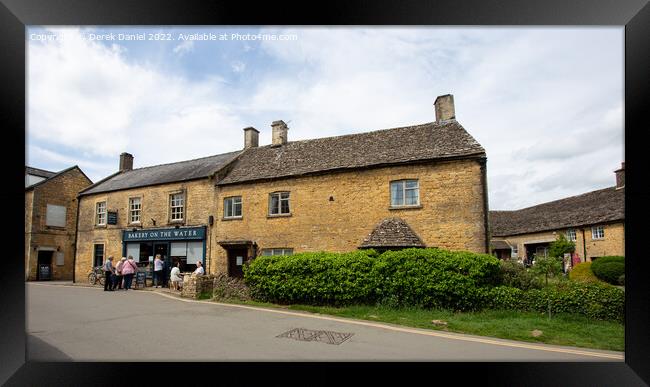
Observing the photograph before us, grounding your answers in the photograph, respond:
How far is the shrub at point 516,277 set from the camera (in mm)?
10250

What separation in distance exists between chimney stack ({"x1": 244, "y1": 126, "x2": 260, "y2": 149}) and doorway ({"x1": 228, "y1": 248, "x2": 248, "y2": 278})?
6.40m

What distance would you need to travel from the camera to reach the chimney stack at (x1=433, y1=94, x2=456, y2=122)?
16.0m

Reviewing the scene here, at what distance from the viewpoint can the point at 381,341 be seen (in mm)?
7066

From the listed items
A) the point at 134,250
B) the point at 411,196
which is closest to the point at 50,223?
the point at 134,250

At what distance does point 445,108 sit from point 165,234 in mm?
14815

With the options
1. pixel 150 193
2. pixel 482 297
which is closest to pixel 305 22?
pixel 482 297

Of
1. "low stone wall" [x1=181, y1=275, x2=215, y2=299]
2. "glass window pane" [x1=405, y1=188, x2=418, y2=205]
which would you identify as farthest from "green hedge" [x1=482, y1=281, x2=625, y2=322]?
"low stone wall" [x1=181, y1=275, x2=215, y2=299]

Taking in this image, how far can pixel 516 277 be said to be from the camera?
10.5 m

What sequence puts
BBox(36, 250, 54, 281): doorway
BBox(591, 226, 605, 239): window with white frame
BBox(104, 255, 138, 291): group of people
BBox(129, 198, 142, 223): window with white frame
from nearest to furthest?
1. BBox(104, 255, 138, 291): group of people
2. BBox(591, 226, 605, 239): window with white frame
3. BBox(129, 198, 142, 223): window with white frame
4. BBox(36, 250, 54, 281): doorway

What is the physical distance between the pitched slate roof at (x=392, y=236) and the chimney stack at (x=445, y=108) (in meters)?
5.38

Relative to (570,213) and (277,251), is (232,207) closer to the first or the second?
(277,251)

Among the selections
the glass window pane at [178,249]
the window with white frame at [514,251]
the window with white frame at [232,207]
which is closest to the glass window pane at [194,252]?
the glass window pane at [178,249]

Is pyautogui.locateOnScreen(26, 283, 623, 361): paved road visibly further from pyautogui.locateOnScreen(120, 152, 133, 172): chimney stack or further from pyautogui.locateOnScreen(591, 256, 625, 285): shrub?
pyautogui.locateOnScreen(120, 152, 133, 172): chimney stack
